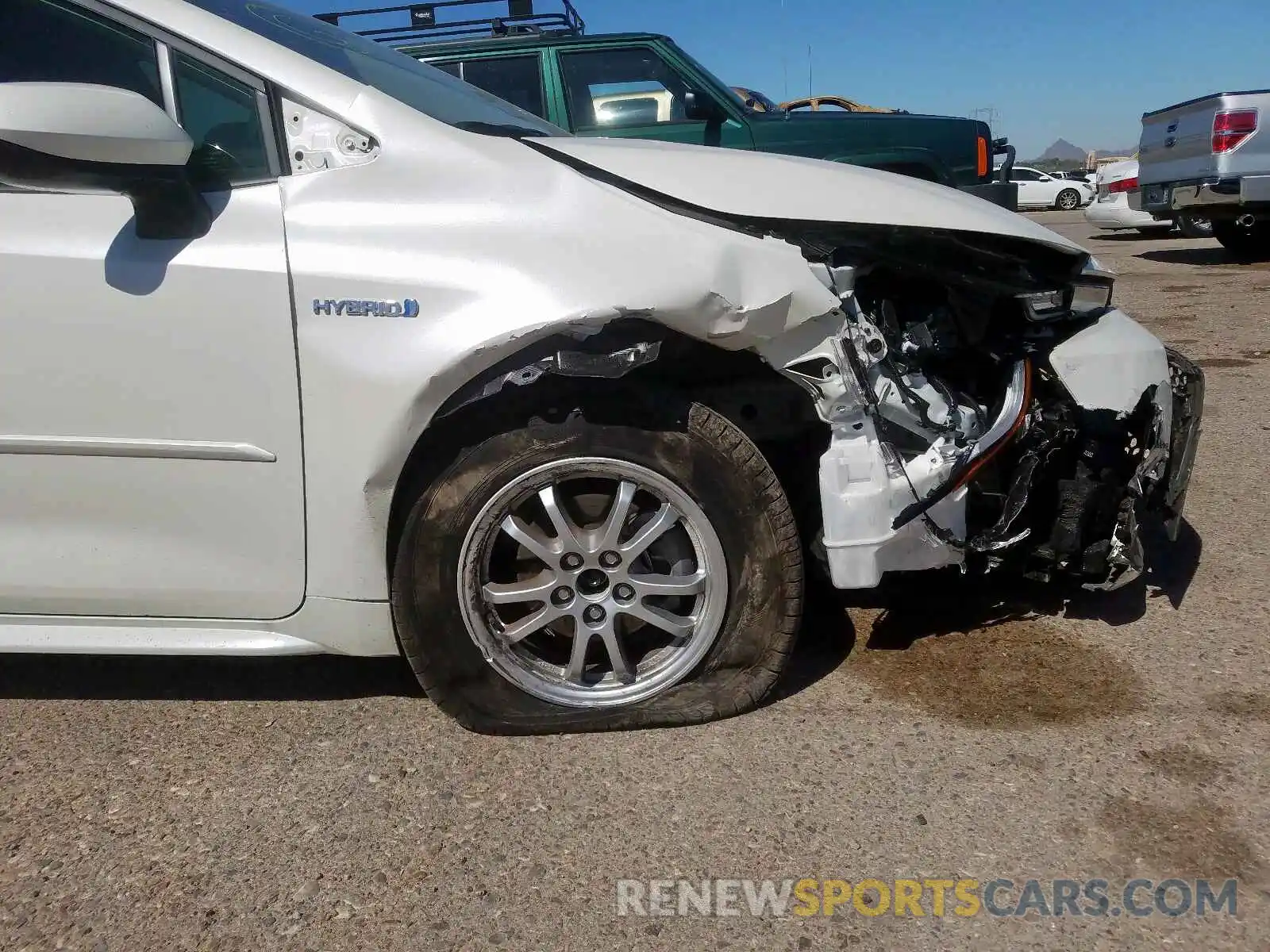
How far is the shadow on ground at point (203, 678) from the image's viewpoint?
268 cm

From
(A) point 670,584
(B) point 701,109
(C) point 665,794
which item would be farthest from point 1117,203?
(C) point 665,794

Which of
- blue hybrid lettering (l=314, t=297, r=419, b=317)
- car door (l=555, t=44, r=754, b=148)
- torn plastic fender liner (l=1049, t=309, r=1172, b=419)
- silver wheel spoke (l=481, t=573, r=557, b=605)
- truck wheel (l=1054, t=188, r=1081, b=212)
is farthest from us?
truck wheel (l=1054, t=188, r=1081, b=212)

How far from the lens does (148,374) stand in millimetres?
2174

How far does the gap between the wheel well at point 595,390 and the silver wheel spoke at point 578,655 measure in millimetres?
468

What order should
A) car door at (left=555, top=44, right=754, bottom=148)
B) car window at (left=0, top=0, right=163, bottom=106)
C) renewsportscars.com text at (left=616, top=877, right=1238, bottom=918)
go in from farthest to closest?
1. car door at (left=555, top=44, right=754, bottom=148)
2. car window at (left=0, top=0, right=163, bottom=106)
3. renewsportscars.com text at (left=616, top=877, right=1238, bottom=918)

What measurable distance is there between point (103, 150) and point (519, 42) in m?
5.38

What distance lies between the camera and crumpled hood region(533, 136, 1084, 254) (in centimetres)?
226

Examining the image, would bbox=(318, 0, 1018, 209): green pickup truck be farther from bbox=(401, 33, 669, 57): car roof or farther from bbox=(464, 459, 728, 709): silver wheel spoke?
bbox=(464, 459, 728, 709): silver wheel spoke

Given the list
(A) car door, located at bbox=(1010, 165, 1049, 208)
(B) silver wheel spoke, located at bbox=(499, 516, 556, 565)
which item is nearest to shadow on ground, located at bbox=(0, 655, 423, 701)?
(B) silver wheel spoke, located at bbox=(499, 516, 556, 565)

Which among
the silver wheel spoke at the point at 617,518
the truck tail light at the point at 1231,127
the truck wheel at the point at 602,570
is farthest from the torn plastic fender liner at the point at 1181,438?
the truck tail light at the point at 1231,127

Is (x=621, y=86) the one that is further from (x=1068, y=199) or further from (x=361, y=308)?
(x=1068, y=199)

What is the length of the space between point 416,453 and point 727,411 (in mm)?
759

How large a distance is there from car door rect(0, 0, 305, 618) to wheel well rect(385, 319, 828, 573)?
309 millimetres

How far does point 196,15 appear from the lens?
2.22 meters
